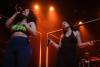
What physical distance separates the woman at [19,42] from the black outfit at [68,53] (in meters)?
0.81

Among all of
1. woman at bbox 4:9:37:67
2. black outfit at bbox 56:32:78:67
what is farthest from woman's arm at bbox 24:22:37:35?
black outfit at bbox 56:32:78:67

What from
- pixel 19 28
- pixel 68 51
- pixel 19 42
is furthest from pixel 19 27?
pixel 68 51

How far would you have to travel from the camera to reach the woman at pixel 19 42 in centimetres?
182

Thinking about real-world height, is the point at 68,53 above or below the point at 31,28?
below

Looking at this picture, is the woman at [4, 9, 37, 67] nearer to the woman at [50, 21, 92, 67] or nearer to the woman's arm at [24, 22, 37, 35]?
the woman's arm at [24, 22, 37, 35]

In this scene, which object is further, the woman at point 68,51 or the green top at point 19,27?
the woman at point 68,51

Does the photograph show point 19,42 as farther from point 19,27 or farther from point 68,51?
point 68,51

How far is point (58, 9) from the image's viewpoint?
538 cm

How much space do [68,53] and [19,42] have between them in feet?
3.20

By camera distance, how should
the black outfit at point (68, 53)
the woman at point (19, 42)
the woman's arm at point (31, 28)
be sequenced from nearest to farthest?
the woman at point (19, 42) → the woman's arm at point (31, 28) → the black outfit at point (68, 53)

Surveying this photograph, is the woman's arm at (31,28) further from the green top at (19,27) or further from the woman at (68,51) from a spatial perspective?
the woman at (68,51)

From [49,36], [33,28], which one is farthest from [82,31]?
[33,28]

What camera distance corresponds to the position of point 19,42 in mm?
1863

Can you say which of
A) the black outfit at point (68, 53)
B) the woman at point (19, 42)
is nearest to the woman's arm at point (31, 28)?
the woman at point (19, 42)
